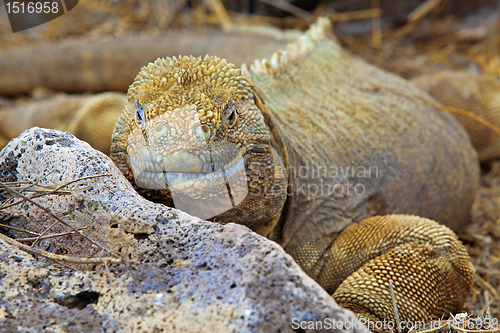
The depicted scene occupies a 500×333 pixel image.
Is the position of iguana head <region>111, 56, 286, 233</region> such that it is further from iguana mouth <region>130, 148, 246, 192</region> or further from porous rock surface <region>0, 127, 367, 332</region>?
porous rock surface <region>0, 127, 367, 332</region>

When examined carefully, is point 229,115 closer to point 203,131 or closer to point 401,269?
point 203,131

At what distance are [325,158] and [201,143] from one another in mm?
1514

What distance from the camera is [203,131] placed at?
189 centimetres

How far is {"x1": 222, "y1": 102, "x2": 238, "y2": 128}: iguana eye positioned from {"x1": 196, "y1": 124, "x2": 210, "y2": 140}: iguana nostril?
0.48ft

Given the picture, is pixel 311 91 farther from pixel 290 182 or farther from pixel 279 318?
pixel 279 318

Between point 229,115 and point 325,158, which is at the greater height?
point 229,115

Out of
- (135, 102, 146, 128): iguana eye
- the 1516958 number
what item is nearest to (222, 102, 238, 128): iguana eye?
(135, 102, 146, 128): iguana eye

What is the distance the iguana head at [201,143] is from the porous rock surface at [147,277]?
0.51ft

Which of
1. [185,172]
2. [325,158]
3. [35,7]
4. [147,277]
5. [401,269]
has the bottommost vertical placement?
[401,269]

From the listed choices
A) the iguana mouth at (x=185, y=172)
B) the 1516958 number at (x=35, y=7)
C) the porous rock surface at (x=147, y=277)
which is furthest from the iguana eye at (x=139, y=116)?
the 1516958 number at (x=35, y=7)

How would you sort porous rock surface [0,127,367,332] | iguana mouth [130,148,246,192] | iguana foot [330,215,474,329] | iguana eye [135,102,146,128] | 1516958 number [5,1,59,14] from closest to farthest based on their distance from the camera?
porous rock surface [0,127,367,332], iguana mouth [130,148,246,192], iguana eye [135,102,146,128], iguana foot [330,215,474,329], 1516958 number [5,1,59,14]

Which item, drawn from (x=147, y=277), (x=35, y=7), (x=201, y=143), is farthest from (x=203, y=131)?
(x=35, y=7)

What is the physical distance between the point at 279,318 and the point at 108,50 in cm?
544

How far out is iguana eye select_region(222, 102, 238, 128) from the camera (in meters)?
2.04
